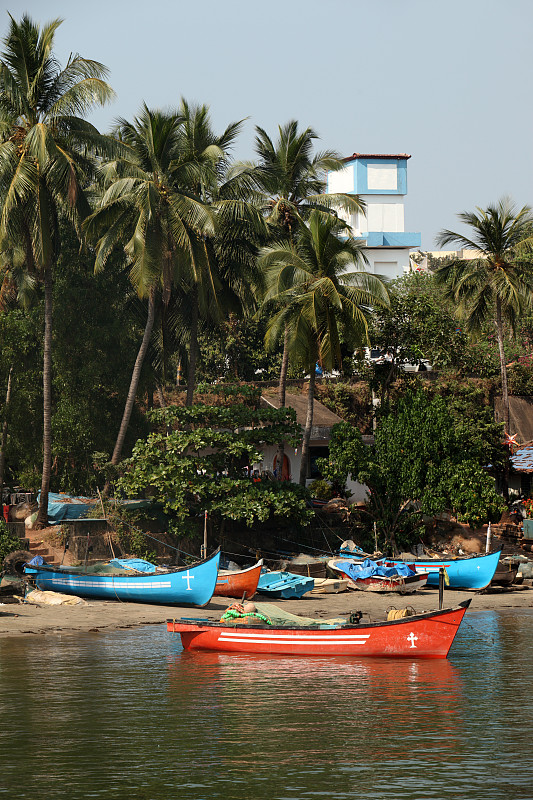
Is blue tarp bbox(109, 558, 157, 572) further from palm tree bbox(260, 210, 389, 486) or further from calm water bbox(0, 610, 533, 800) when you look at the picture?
palm tree bbox(260, 210, 389, 486)

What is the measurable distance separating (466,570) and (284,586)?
6.77m

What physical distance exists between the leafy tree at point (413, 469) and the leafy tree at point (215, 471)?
2.99 m

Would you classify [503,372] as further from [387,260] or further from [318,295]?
[387,260]

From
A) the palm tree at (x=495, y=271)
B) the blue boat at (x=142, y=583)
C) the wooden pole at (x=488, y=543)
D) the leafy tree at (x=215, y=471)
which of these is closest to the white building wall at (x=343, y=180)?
the palm tree at (x=495, y=271)

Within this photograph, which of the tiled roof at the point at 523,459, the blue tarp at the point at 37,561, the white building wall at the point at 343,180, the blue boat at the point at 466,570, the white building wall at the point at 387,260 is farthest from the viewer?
the white building wall at the point at 343,180

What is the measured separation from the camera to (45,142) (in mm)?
32656

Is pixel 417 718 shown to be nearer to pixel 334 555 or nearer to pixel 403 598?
pixel 403 598

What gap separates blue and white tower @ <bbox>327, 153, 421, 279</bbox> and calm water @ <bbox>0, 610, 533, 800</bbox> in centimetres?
5734

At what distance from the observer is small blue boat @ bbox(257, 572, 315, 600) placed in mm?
30828

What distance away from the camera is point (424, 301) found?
42562 mm

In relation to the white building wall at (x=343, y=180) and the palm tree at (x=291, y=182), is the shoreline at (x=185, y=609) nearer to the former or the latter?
the palm tree at (x=291, y=182)

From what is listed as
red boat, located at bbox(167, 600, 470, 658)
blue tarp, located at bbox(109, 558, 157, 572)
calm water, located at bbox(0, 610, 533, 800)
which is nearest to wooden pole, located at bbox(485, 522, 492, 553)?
blue tarp, located at bbox(109, 558, 157, 572)

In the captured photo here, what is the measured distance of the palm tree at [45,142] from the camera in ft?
109

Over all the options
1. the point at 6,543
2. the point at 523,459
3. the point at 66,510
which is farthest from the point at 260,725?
the point at 523,459
